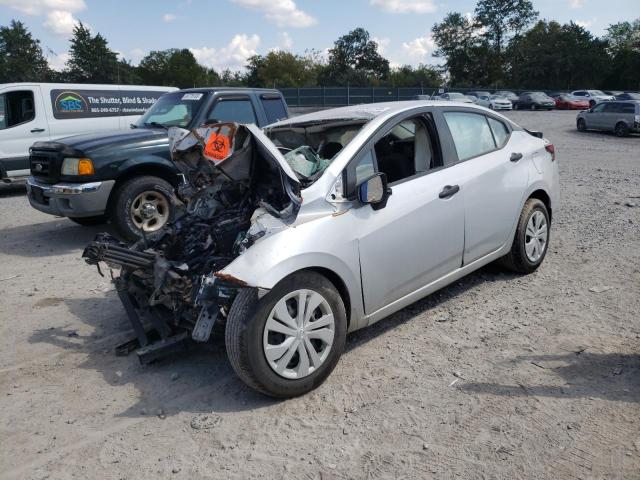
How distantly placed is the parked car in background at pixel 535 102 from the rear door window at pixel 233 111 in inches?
1485

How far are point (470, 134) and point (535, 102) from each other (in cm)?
3978

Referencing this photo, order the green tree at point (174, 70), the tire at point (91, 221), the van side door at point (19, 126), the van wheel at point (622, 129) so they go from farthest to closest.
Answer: the green tree at point (174, 70) → the van wheel at point (622, 129) → the van side door at point (19, 126) → the tire at point (91, 221)

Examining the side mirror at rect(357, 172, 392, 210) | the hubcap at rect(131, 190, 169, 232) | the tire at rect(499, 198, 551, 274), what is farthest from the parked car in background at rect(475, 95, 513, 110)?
the side mirror at rect(357, 172, 392, 210)

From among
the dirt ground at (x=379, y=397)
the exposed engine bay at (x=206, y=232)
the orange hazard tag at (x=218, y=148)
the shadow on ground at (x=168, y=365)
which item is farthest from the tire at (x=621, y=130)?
the orange hazard tag at (x=218, y=148)

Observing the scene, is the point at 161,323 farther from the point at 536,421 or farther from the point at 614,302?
the point at 614,302

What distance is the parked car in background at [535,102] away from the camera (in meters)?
40.1

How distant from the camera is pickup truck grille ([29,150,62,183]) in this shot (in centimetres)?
655

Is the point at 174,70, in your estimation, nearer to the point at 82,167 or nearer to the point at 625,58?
the point at 625,58

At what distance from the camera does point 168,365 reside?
3855 mm

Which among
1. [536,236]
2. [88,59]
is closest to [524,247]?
[536,236]

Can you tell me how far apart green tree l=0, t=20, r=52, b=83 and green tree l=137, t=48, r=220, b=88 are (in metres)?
15.5

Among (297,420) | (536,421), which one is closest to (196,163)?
(297,420)

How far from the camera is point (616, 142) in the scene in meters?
19.4

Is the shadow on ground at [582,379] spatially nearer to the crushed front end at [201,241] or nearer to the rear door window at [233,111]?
the crushed front end at [201,241]
